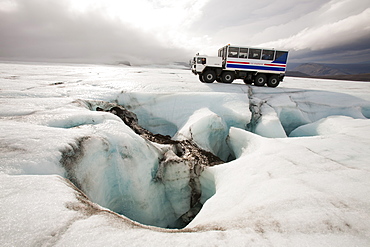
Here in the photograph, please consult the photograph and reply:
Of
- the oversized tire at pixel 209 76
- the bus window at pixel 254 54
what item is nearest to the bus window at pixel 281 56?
the bus window at pixel 254 54

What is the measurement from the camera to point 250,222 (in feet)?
5.19

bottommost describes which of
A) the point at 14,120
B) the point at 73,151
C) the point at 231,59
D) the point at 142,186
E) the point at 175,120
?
the point at 142,186

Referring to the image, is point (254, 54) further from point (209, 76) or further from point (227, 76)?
point (209, 76)

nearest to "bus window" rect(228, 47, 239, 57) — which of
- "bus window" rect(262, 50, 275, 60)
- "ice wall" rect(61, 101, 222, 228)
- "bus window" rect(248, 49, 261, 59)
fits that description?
"bus window" rect(248, 49, 261, 59)

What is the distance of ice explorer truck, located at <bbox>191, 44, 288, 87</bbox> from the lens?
9.38 meters

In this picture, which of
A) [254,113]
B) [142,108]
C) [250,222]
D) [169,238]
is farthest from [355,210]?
[142,108]

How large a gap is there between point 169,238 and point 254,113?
6.12 meters

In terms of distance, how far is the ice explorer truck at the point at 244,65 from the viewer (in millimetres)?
9375

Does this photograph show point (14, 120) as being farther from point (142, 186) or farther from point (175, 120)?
point (175, 120)

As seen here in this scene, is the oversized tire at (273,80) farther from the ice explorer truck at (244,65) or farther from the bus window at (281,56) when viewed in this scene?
the bus window at (281,56)

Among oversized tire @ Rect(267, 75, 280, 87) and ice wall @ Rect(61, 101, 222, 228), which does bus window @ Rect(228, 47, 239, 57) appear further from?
ice wall @ Rect(61, 101, 222, 228)

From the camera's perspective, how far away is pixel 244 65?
9547 mm

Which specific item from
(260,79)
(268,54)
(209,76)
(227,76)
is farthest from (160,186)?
(268,54)

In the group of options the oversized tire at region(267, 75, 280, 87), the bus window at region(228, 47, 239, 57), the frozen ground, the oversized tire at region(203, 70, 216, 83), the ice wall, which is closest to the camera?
the frozen ground
